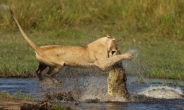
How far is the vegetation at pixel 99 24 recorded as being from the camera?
12411 millimetres

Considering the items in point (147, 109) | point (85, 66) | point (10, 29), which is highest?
point (10, 29)

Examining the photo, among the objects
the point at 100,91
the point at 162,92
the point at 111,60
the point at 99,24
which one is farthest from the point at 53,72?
the point at 99,24

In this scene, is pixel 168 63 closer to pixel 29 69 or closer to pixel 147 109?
pixel 29 69

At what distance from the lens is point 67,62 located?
8.36 metres

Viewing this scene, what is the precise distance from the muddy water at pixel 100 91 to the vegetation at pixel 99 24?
1.90 meters

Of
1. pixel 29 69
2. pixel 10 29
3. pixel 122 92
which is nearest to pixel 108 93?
pixel 122 92

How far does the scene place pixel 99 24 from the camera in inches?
571

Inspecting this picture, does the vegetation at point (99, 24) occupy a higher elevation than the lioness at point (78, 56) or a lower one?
higher

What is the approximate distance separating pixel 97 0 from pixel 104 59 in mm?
7451

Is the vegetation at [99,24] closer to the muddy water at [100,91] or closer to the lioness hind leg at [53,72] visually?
the muddy water at [100,91]

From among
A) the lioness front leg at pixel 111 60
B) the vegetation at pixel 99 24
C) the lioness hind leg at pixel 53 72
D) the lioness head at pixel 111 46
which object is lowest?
the lioness hind leg at pixel 53 72

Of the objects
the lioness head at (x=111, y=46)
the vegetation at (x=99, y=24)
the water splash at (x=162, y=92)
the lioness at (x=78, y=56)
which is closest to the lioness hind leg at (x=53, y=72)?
the lioness at (x=78, y=56)

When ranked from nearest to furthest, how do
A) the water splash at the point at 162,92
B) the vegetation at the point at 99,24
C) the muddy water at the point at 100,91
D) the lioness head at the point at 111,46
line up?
the muddy water at the point at 100,91
the lioness head at the point at 111,46
the water splash at the point at 162,92
the vegetation at the point at 99,24

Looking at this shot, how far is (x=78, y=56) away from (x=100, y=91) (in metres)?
0.58
